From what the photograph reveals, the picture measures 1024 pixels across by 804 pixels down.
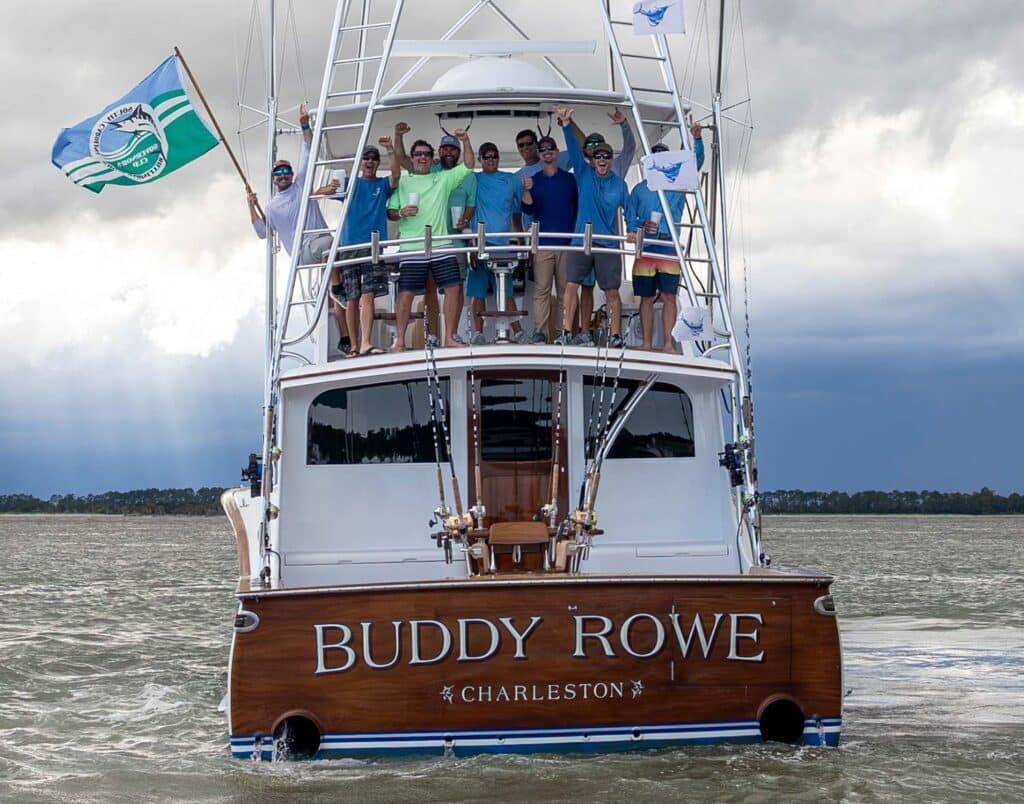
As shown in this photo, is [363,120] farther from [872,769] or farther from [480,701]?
[872,769]

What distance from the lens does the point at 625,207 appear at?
11.5 meters

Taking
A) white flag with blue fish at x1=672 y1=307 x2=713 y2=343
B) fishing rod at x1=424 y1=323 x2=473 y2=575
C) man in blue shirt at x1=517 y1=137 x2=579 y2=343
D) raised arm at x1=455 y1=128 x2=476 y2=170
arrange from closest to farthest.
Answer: fishing rod at x1=424 y1=323 x2=473 y2=575 → white flag with blue fish at x1=672 y1=307 x2=713 y2=343 → man in blue shirt at x1=517 y1=137 x2=579 y2=343 → raised arm at x1=455 y1=128 x2=476 y2=170

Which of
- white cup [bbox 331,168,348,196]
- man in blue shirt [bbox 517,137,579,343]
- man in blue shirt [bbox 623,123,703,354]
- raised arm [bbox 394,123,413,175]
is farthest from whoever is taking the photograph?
white cup [bbox 331,168,348,196]

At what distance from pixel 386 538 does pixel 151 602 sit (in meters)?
14.2

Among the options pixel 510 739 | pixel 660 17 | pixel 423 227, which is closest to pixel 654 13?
pixel 660 17

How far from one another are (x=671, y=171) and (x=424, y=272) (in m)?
2.11

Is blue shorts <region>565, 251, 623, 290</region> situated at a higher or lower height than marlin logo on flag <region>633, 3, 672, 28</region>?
lower

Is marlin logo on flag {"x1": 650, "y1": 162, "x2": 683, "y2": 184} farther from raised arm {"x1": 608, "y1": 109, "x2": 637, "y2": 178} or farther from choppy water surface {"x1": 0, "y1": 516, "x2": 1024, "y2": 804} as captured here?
choppy water surface {"x1": 0, "y1": 516, "x2": 1024, "y2": 804}

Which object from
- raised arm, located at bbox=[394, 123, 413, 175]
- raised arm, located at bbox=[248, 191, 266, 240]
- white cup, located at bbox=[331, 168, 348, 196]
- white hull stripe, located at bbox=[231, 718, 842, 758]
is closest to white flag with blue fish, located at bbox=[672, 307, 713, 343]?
raised arm, located at bbox=[394, 123, 413, 175]

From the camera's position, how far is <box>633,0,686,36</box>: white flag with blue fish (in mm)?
11156

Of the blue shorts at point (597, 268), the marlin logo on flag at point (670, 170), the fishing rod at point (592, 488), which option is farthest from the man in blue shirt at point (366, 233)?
the marlin logo on flag at point (670, 170)

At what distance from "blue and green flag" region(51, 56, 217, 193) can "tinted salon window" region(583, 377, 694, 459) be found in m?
4.22

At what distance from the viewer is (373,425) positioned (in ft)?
36.9

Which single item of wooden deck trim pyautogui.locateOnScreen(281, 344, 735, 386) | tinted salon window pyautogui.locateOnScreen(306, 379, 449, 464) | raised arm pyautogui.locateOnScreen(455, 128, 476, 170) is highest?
raised arm pyautogui.locateOnScreen(455, 128, 476, 170)
